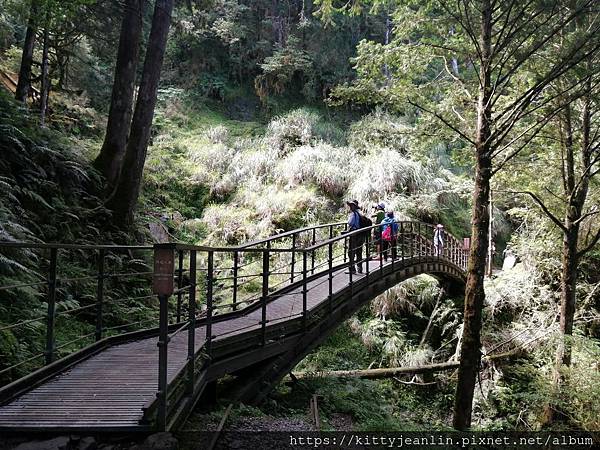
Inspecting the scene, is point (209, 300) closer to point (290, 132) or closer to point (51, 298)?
point (51, 298)

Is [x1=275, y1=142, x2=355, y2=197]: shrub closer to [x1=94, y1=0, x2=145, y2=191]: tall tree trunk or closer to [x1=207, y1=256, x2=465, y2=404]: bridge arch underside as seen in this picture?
[x1=207, y1=256, x2=465, y2=404]: bridge arch underside

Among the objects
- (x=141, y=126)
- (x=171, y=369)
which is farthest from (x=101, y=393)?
(x=141, y=126)

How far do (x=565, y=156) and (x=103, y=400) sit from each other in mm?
10601

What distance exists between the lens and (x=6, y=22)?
11.4m

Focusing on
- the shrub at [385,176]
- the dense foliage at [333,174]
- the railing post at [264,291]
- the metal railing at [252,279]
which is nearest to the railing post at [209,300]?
the metal railing at [252,279]

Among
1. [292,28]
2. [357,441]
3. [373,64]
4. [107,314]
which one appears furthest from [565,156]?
[292,28]

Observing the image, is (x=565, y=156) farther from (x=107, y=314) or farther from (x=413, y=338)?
(x=107, y=314)

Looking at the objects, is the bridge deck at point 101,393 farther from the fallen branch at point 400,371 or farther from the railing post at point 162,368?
the fallen branch at point 400,371

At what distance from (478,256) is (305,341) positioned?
2968 mm

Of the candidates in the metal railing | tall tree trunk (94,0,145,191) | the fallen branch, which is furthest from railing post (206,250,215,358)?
tall tree trunk (94,0,145,191)

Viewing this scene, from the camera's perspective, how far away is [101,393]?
3531 mm

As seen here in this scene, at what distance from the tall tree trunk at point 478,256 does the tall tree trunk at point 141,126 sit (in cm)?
666

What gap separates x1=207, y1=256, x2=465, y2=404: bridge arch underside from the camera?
546 centimetres

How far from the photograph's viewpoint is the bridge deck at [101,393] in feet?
9.82
